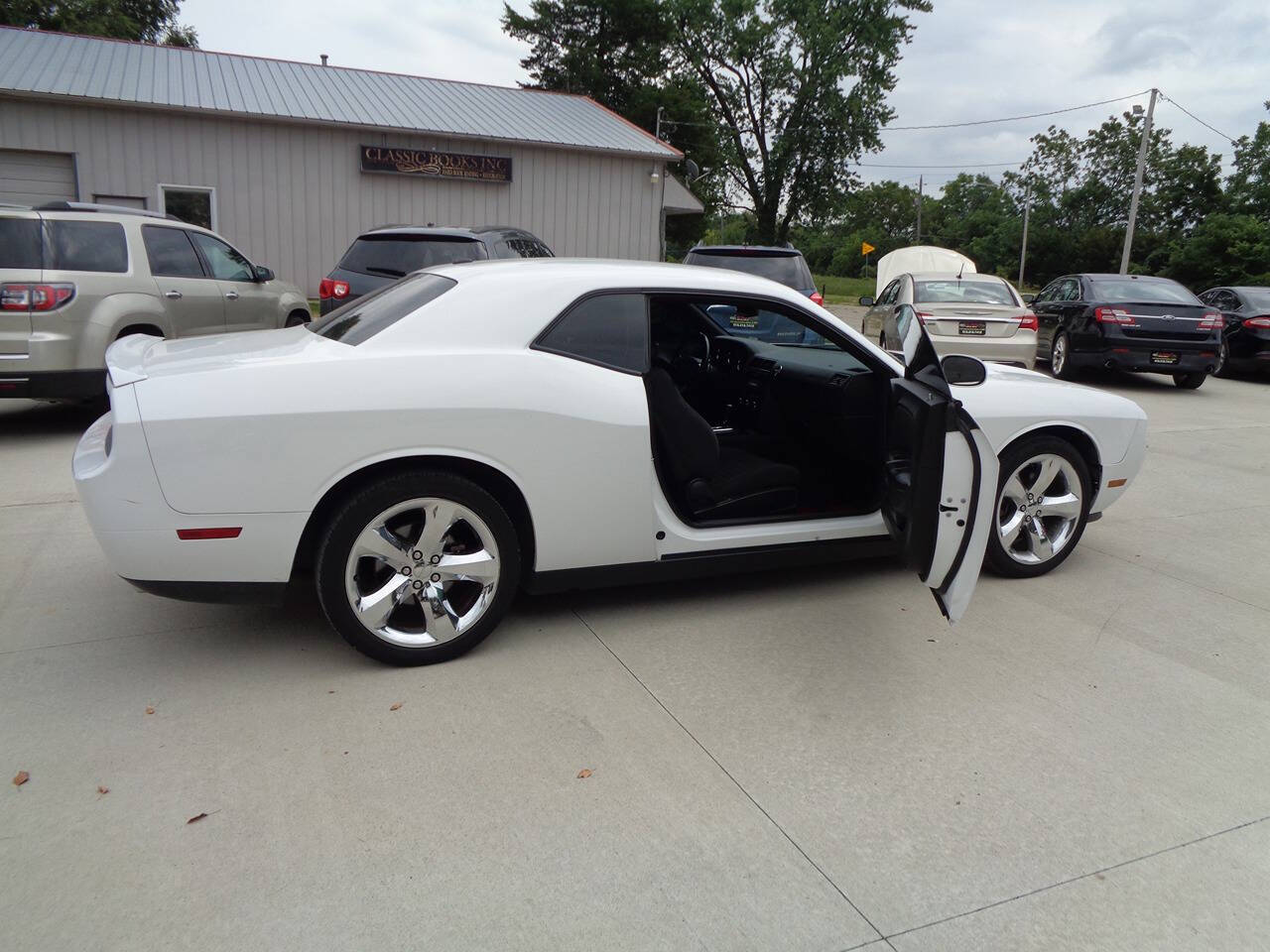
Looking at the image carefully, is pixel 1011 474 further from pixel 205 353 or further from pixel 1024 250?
pixel 1024 250

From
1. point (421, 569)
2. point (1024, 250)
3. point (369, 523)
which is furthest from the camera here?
point (1024, 250)

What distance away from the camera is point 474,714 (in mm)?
3221

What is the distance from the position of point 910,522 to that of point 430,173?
55.9 ft

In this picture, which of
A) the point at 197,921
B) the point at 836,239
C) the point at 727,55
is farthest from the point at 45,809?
the point at 836,239

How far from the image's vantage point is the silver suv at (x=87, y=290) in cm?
689

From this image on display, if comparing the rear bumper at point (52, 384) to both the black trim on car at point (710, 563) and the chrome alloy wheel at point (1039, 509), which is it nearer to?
the black trim on car at point (710, 563)

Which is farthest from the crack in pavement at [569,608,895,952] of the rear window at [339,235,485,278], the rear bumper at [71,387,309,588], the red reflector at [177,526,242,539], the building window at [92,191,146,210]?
the building window at [92,191,146,210]

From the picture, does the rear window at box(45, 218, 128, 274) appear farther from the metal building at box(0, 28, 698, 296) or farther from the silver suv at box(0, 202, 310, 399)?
the metal building at box(0, 28, 698, 296)

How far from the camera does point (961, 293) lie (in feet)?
38.9

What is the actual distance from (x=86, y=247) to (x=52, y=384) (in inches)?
46.8

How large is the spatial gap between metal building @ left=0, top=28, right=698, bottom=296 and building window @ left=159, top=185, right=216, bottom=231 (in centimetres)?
3

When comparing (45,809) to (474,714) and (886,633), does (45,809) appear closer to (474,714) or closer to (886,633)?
(474,714)

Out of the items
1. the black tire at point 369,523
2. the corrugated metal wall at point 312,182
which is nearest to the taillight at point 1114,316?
the corrugated metal wall at point 312,182

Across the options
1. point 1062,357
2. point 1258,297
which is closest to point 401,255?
point 1062,357
